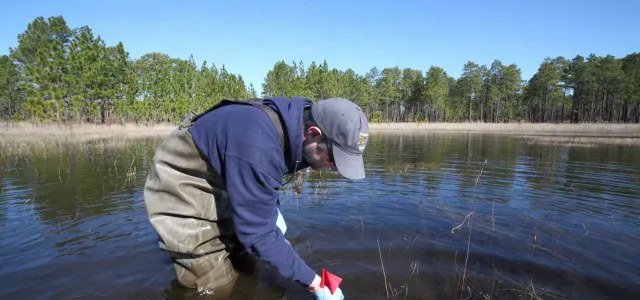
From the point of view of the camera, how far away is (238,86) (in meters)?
53.7

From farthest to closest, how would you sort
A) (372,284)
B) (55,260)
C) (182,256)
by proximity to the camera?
1. (55,260)
2. (372,284)
3. (182,256)

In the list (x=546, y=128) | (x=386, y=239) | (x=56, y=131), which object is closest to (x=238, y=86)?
(x=56, y=131)

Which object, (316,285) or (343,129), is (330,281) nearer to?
(316,285)

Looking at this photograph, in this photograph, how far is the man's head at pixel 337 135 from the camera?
2.24 meters

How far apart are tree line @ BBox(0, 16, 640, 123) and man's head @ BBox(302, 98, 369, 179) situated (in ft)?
119

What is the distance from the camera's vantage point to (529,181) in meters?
8.66

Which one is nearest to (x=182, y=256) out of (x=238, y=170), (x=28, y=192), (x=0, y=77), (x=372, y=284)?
(x=238, y=170)

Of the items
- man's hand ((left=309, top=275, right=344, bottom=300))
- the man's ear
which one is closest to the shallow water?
man's hand ((left=309, top=275, right=344, bottom=300))

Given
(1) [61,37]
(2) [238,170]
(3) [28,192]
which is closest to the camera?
(2) [238,170]

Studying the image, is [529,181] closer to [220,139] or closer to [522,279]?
[522,279]

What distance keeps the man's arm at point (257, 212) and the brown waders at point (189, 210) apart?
0.42 metres

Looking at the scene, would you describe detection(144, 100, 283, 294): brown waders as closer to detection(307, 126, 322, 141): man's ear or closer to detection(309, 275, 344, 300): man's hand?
detection(307, 126, 322, 141): man's ear

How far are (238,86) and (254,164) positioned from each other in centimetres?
5467

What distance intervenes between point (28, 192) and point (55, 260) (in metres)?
4.56
